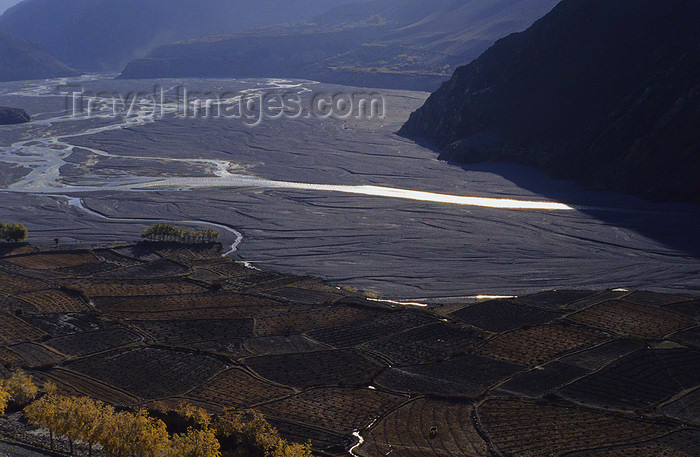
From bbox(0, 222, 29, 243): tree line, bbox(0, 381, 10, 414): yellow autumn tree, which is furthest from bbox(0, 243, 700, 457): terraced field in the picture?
bbox(0, 222, 29, 243): tree line

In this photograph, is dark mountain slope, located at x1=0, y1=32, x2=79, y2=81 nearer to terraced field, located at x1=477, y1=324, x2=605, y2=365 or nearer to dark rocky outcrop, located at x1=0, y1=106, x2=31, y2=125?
dark rocky outcrop, located at x1=0, y1=106, x2=31, y2=125

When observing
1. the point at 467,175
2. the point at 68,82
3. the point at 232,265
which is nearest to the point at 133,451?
the point at 232,265

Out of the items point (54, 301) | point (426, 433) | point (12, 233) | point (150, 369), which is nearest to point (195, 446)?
point (426, 433)

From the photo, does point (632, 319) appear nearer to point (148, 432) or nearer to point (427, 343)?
point (427, 343)

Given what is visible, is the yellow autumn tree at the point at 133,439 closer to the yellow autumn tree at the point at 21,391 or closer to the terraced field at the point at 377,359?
the terraced field at the point at 377,359

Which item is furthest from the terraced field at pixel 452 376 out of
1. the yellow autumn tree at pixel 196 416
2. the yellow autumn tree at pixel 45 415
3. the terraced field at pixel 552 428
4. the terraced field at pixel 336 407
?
the yellow autumn tree at pixel 45 415

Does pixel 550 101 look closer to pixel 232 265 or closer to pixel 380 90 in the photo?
pixel 232 265
